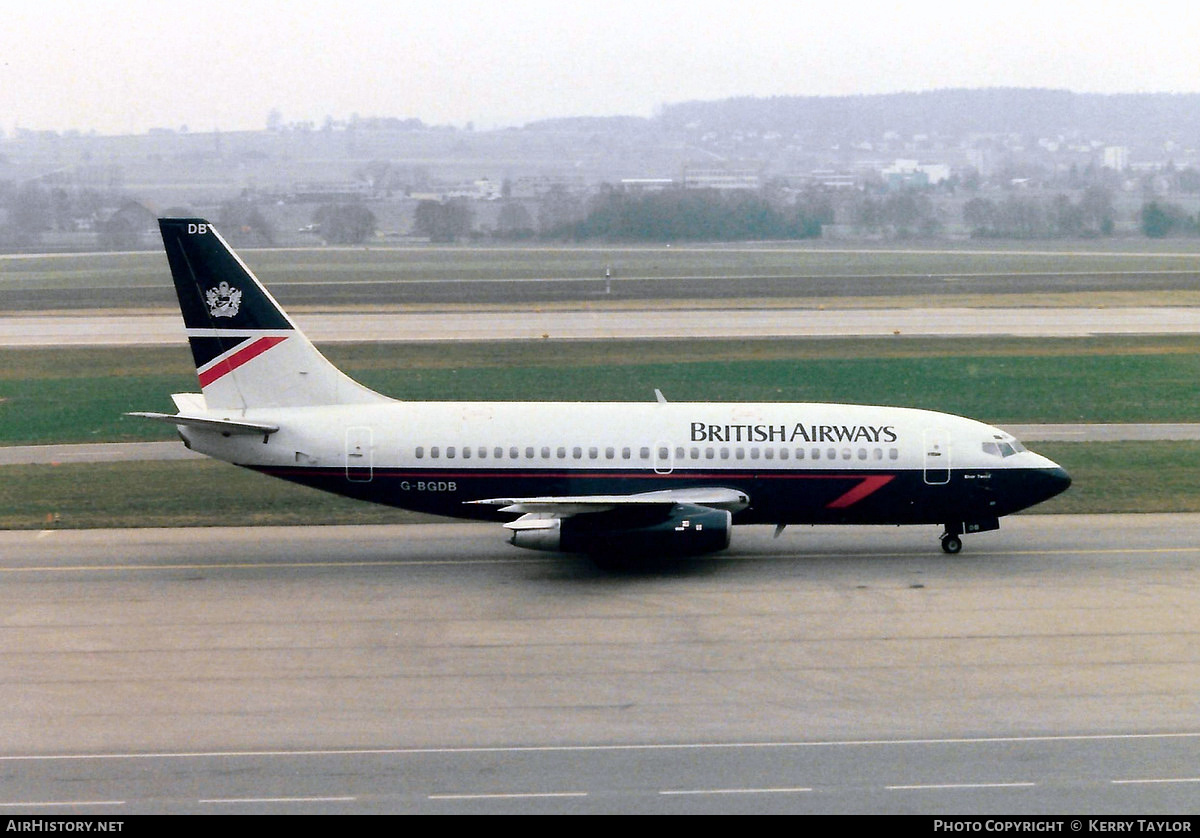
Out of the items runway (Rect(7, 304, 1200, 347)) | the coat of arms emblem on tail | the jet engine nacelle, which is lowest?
the jet engine nacelle

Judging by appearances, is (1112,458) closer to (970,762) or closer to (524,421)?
(524,421)

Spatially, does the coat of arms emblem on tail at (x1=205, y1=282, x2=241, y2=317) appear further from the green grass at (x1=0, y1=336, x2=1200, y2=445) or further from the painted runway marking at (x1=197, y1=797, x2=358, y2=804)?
the painted runway marking at (x1=197, y1=797, x2=358, y2=804)

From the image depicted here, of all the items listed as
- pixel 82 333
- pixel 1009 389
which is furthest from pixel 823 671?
pixel 82 333

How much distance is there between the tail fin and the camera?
30.4 meters

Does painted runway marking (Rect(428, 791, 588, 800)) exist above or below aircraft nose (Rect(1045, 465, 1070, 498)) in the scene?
below

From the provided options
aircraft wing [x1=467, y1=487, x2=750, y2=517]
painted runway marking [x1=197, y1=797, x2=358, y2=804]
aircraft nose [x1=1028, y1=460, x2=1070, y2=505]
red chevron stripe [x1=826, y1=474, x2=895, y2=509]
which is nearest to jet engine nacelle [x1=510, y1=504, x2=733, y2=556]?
aircraft wing [x1=467, y1=487, x2=750, y2=517]

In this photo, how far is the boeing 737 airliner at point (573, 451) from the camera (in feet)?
99.4

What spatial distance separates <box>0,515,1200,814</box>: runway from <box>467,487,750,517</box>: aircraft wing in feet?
5.10

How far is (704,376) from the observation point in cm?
5419

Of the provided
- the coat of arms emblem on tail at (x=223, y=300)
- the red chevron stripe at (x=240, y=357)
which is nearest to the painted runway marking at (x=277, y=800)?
the red chevron stripe at (x=240, y=357)

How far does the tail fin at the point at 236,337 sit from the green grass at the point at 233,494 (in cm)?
461

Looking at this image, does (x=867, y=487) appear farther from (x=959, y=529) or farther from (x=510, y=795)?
(x=510, y=795)

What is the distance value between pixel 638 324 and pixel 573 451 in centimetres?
4133

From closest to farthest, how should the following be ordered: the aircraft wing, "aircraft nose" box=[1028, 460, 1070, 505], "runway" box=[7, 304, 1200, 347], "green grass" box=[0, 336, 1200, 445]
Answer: the aircraft wing
"aircraft nose" box=[1028, 460, 1070, 505]
"green grass" box=[0, 336, 1200, 445]
"runway" box=[7, 304, 1200, 347]
